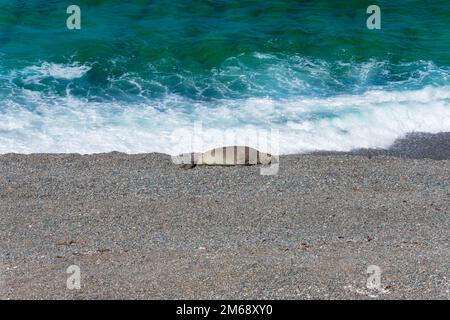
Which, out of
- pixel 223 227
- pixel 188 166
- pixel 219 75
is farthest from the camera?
pixel 219 75

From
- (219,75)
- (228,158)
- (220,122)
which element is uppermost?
(228,158)

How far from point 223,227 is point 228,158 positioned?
222 cm

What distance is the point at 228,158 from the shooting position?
10727mm

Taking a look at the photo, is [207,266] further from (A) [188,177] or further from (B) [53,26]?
(B) [53,26]

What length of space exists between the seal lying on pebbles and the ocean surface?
1348 mm

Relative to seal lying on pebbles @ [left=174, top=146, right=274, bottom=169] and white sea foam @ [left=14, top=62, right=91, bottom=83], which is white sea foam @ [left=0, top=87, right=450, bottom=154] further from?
seal lying on pebbles @ [left=174, top=146, right=274, bottom=169]

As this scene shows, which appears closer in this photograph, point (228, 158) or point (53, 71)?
point (228, 158)

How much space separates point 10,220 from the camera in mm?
8844

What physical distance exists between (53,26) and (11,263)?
9979 millimetres

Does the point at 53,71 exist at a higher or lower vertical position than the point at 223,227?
lower

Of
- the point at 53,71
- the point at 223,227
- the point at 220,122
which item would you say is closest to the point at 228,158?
the point at 223,227

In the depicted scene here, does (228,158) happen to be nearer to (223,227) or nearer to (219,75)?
(223,227)

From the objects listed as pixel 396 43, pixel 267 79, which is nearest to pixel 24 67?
pixel 267 79

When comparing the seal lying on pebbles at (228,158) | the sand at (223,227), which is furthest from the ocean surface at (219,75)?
the sand at (223,227)
